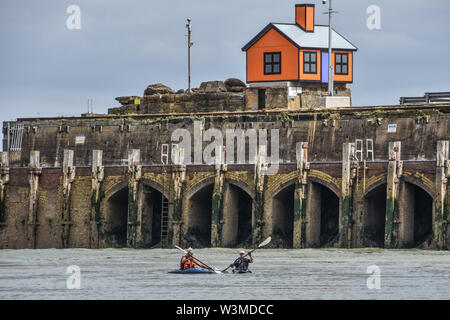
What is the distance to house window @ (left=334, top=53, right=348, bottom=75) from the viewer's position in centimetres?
11088

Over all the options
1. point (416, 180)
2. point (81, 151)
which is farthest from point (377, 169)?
point (81, 151)

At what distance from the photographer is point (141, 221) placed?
323 feet

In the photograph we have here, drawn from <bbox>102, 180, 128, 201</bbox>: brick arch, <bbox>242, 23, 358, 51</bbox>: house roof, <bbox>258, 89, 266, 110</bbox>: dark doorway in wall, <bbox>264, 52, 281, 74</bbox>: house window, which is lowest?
<bbox>102, 180, 128, 201</bbox>: brick arch

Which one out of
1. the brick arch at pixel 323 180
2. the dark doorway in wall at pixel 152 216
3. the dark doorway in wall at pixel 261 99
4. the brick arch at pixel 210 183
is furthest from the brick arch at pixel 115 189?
the dark doorway in wall at pixel 261 99

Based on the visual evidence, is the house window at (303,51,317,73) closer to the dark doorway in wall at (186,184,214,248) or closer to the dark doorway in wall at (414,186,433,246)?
the dark doorway in wall at (186,184,214,248)

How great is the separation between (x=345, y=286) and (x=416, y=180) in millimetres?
19468

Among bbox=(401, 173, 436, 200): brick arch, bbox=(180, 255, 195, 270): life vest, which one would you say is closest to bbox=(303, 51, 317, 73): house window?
bbox=(401, 173, 436, 200): brick arch

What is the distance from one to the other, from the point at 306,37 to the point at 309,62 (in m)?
2.00

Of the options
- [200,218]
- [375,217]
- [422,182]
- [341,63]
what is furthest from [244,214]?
[341,63]

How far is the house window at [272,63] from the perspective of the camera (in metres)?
110

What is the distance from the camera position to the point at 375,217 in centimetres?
9181

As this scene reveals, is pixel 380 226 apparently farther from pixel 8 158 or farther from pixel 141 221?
pixel 8 158

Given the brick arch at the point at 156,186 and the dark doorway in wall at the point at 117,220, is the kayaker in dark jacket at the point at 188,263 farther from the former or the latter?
the dark doorway in wall at the point at 117,220

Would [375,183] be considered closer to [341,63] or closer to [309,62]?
[309,62]
